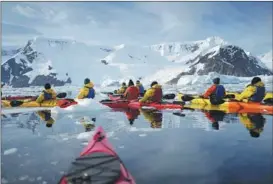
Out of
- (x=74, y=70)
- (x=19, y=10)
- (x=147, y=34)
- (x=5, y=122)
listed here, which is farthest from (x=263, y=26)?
(x=5, y=122)

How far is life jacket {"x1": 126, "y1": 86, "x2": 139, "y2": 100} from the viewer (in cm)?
519

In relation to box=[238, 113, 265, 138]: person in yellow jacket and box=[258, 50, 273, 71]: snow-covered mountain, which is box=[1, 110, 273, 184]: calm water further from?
box=[258, 50, 273, 71]: snow-covered mountain

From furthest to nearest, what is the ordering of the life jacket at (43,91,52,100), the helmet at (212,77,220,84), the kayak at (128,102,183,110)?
the kayak at (128,102,183,110) < the life jacket at (43,91,52,100) < the helmet at (212,77,220,84)

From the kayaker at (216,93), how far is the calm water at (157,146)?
243 millimetres

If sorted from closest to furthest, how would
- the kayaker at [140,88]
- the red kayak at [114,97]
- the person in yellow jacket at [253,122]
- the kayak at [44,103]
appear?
the person in yellow jacket at [253,122]
the kayaker at [140,88]
the kayak at [44,103]
the red kayak at [114,97]

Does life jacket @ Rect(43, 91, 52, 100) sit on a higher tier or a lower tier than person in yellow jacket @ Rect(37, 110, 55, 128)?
higher

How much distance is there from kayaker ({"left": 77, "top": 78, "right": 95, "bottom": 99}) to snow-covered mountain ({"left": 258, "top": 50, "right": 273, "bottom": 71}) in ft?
7.03

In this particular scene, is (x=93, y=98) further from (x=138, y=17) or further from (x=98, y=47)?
(x=138, y=17)

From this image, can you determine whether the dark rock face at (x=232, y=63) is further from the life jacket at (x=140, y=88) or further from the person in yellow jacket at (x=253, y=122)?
the life jacket at (x=140, y=88)

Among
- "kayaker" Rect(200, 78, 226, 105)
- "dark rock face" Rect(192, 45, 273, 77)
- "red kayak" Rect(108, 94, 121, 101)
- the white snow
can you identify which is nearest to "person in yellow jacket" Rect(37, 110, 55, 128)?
the white snow

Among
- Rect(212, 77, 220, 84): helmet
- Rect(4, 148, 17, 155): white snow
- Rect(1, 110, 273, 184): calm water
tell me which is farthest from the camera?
Rect(212, 77, 220, 84): helmet

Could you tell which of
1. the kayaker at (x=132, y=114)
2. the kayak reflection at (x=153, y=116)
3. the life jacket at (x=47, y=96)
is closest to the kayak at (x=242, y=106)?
the kayak reflection at (x=153, y=116)

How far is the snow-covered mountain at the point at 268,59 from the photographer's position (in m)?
3.58

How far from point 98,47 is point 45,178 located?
1.70m
